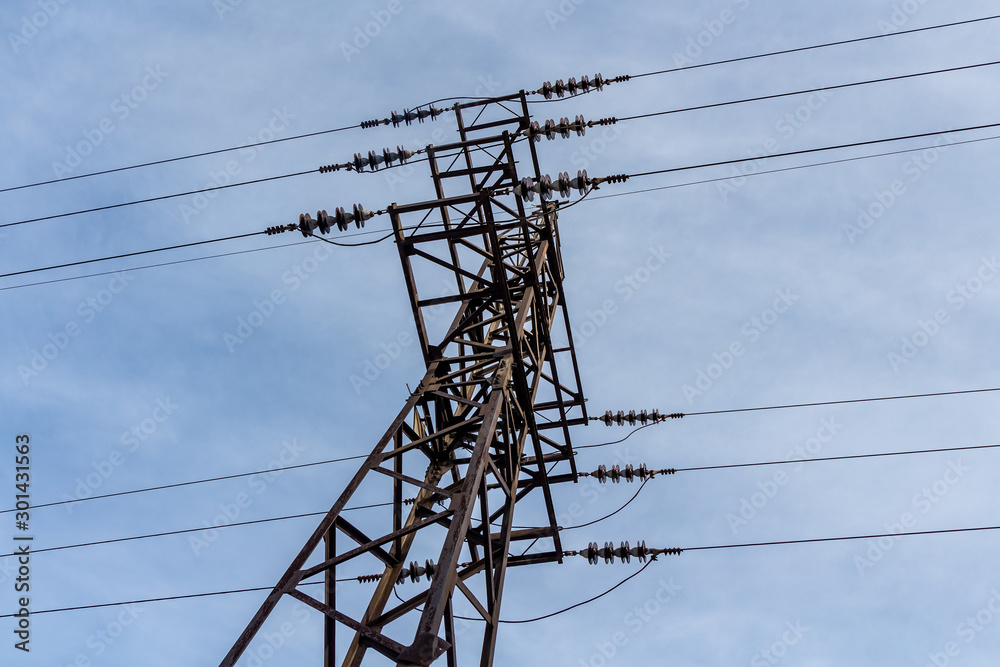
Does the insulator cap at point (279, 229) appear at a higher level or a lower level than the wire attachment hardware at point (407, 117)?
lower

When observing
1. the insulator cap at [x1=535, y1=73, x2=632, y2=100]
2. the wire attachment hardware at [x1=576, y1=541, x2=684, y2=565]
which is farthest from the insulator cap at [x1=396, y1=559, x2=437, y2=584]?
the insulator cap at [x1=535, y1=73, x2=632, y2=100]

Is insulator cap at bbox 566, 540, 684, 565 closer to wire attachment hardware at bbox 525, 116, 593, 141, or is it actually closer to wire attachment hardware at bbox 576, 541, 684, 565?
wire attachment hardware at bbox 576, 541, 684, 565

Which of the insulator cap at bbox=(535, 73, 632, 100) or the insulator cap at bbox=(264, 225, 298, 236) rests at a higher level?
the insulator cap at bbox=(535, 73, 632, 100)

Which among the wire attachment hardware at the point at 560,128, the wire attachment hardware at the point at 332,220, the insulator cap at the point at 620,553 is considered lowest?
the insulator cap at the point at 620,553

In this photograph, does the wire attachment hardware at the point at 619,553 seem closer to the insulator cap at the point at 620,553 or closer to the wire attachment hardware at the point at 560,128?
the insulator cap at the point at 620,553

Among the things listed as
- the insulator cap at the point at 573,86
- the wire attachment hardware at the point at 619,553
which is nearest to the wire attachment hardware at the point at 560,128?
the insulator cap at the point at 573,86

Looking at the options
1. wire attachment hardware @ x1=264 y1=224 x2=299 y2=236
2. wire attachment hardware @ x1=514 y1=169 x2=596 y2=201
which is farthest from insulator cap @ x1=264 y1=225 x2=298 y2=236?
wire attachment hardware @ x1=514 y1=169 x2=596 y2=201

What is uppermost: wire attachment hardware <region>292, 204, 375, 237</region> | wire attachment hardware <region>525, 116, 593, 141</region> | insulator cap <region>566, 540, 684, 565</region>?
wire attachment hardware <region>525, 116, 593, 141</region>

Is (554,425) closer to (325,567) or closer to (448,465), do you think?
(448,465)

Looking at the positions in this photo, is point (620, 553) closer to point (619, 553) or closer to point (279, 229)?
point (619, 553)

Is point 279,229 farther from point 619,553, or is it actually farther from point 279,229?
point 619,553

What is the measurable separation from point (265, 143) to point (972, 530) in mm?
13482

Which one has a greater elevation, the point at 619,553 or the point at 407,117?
the point at 407,117

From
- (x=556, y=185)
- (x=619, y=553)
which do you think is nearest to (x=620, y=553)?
(x=619, y=553)
